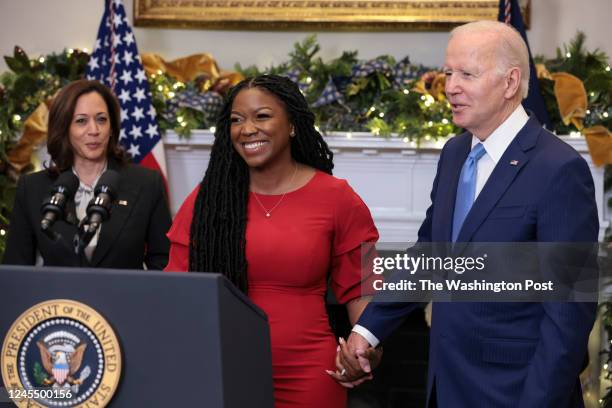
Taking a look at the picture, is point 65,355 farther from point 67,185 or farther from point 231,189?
point 231,189

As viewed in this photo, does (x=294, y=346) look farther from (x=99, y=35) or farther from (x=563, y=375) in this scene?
(x=99, y=35)

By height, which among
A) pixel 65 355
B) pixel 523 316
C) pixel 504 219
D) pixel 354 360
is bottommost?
pixel 354 360

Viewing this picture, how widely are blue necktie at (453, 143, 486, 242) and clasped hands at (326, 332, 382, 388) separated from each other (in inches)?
20.0

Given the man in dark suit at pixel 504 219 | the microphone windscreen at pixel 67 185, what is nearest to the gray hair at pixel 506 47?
the man in dark suit at pixel 504 219

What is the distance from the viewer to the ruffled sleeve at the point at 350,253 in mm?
3107

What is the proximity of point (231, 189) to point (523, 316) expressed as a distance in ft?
3.95

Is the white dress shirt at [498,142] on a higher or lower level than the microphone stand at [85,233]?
higher

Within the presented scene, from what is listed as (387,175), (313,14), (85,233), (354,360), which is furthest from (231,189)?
(313,14)

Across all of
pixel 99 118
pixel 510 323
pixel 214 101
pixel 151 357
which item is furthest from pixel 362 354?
pixel 214 101

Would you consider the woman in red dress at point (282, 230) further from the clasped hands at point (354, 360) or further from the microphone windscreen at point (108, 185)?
the microphone windscreen at point (108, 185)

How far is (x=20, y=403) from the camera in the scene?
5.68 ft

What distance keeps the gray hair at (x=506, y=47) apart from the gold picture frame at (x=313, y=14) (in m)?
3.14

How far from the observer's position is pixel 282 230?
3033 millimetres

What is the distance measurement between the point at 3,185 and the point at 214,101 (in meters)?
1.37
